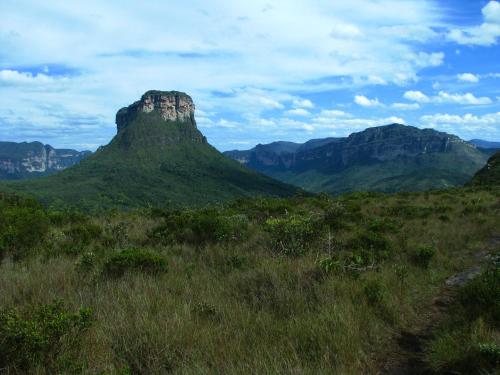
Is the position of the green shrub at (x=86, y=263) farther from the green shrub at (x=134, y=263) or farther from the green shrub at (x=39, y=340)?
the green shrub at (x=39, y=340)

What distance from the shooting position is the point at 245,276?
260 inches

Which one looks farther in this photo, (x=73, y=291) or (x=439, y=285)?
(x=439, y=285)

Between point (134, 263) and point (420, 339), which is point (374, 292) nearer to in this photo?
point (420, 339)

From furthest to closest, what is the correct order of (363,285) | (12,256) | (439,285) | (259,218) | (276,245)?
1. (259,218)
2. (276,245)
3. (12,256)
4. (439,285)
5. (363,285)

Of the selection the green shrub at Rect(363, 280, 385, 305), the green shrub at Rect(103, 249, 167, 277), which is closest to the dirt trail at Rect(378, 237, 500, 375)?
the green shrub at Rect(363, 280, 385, 305)

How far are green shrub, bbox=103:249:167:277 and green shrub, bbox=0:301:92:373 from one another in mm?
2898

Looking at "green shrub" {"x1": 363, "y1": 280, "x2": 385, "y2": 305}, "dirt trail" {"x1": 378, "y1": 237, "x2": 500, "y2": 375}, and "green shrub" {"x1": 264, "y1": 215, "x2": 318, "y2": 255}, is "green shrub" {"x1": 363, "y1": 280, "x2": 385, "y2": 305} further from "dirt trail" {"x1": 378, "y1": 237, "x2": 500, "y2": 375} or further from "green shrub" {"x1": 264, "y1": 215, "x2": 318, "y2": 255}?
"green shrub" {"x1": 264, "y1": 215, "x2": 318, "y2": 255}

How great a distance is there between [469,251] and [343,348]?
7.92 metres

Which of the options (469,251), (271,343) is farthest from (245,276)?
(469,251)

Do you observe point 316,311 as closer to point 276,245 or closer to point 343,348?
point 343,348

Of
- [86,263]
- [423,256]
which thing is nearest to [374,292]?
[423,256]

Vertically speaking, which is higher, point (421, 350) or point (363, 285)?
point (363, 285)

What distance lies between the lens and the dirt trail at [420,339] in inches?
159

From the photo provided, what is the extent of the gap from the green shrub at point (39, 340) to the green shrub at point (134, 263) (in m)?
2.90
